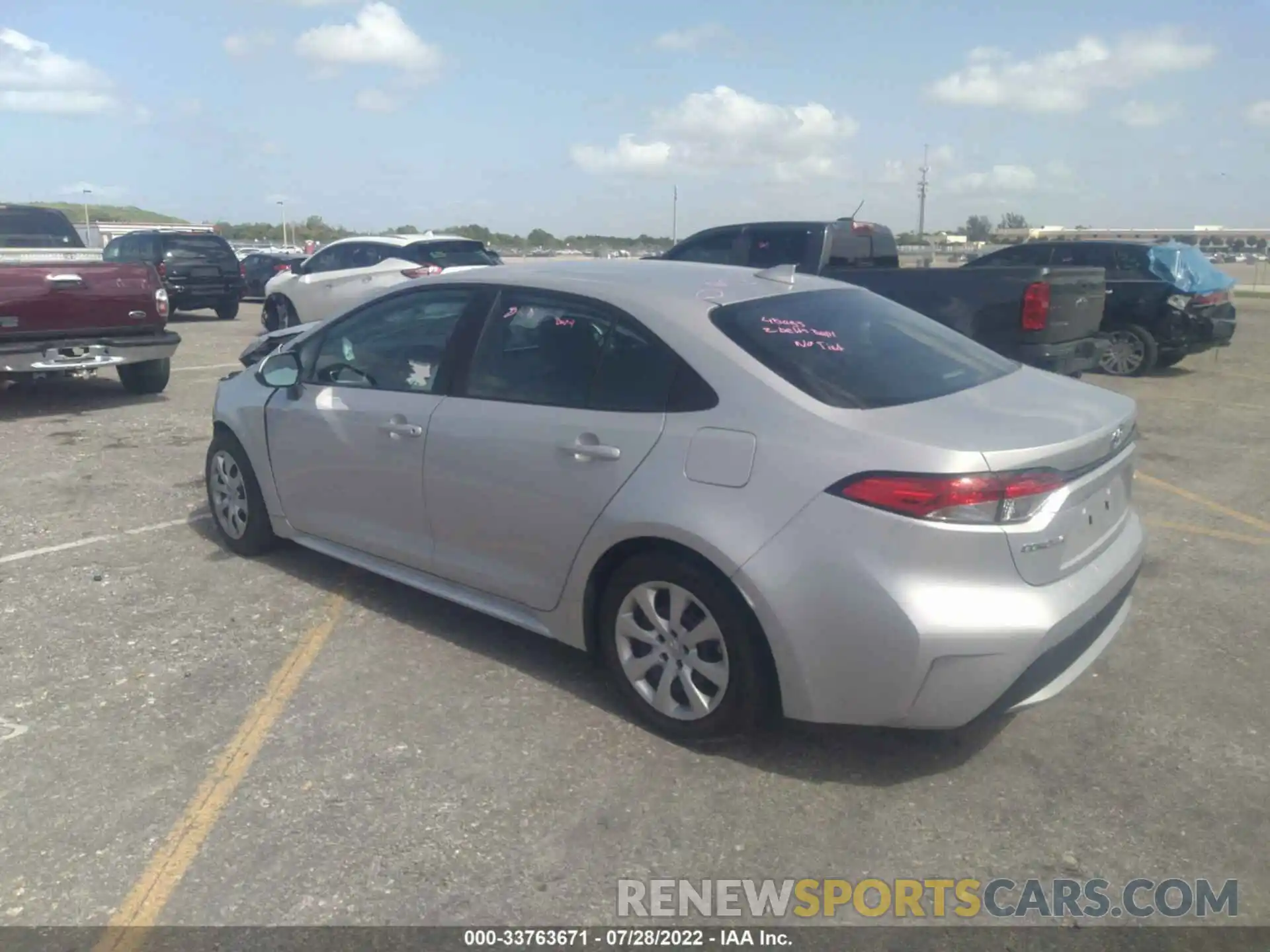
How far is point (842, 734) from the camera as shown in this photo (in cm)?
380

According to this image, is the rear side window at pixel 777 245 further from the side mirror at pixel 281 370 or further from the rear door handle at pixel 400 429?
the rear door handle at pixel 400 429

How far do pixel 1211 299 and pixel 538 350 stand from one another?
11114 millimetres

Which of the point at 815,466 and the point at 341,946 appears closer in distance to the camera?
the point at 341,946

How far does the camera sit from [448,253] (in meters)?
15.2

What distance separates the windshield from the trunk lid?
61.2 feet

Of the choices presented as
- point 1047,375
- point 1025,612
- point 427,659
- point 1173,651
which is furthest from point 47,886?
point 1173,651

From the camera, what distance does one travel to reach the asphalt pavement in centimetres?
301

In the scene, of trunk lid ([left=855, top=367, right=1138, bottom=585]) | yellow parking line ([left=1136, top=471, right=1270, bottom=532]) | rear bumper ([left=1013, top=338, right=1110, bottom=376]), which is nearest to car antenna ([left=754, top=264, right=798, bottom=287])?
trunk lid ([left=855, top=367, right=1138, bottom=585])

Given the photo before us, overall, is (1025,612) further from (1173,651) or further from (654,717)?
(1173,651)

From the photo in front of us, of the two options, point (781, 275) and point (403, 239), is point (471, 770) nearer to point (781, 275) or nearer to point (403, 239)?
point (781, 275)

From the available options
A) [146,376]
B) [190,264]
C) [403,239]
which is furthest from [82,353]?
[190,264]

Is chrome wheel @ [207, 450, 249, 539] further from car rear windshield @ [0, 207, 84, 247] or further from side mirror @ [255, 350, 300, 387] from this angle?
car rear windshield @ [0, 207, 84, 247]

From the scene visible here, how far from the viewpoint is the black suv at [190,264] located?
19.2 m

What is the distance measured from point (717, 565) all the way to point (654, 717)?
2.32 ft
